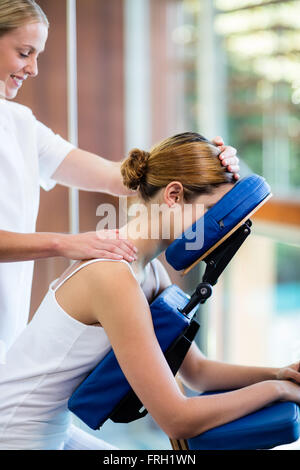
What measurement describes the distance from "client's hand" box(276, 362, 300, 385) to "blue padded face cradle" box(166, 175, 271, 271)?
1.14ft

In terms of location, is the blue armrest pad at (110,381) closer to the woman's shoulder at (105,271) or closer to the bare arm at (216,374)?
the woman's shoulder at (105,271)

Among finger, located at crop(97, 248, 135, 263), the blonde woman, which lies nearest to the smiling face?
the blonde woman

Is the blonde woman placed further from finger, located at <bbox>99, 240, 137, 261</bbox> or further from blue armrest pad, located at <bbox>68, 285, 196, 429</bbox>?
blue armrest pad, located at <bbox>68, 285, 196, 429</bbox>

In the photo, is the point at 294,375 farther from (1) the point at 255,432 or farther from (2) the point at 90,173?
(2) the point at 90,173

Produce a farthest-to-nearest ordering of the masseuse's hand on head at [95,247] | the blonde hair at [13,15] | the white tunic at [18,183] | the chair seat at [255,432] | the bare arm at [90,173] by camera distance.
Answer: the bare arm at [90,173] < the white tunic at [18,183] < the blonde hair at [13,15] < the masseuse's hand on head at [95,247] < the chair seat at [255,432]

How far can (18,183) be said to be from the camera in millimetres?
1507

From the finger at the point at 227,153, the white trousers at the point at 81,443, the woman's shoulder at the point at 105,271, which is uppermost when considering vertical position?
the finger at the point at 227,153

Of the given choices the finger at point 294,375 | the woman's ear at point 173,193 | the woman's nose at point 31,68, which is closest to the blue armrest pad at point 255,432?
the finger at point 294,375

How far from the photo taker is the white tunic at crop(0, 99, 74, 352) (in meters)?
1.49

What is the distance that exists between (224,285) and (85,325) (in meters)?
2.40

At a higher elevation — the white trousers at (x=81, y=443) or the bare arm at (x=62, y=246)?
the bare arm at (x=62, y=246)

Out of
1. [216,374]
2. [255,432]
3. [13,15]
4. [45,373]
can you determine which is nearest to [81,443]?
[45,373]

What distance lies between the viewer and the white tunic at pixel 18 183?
1491 millimetres
